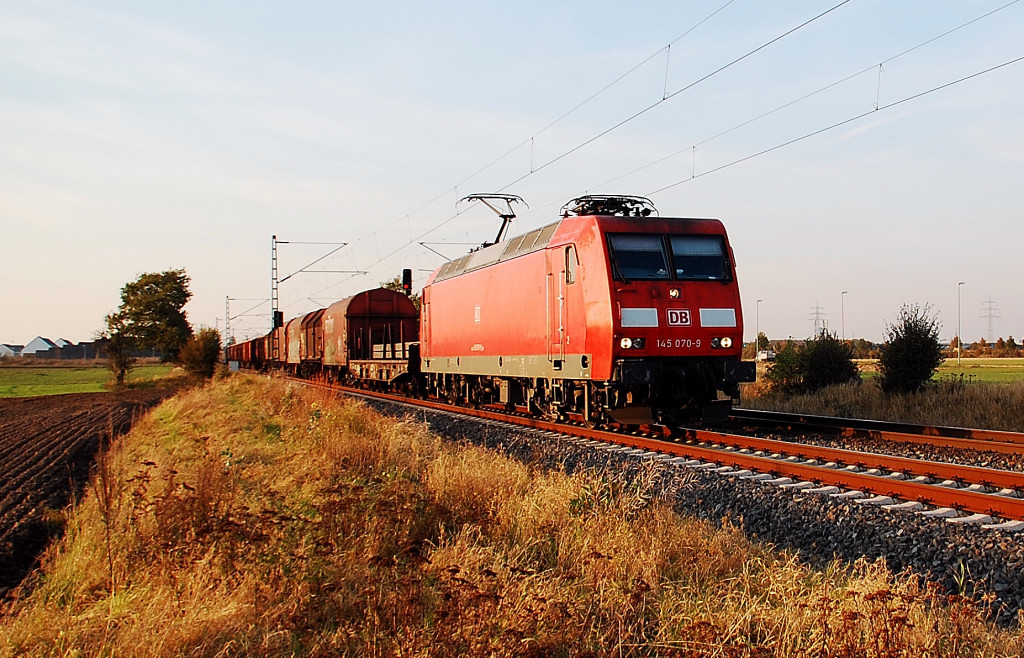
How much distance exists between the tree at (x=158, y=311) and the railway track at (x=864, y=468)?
184ft

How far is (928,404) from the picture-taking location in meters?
16.7

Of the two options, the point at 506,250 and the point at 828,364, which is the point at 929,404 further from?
the point at 506,250

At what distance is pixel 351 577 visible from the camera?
17.9ft

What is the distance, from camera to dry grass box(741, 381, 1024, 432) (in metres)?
14.9

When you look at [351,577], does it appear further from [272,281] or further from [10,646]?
[272,281]

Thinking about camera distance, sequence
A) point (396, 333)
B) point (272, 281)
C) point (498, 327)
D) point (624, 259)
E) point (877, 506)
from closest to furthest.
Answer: point (877, 506)
point (624, 259)
point (498, 327)
point (396, 333)
point (272, 281)

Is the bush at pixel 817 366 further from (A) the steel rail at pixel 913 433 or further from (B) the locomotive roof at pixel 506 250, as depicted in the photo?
(B) the locomotive roof at pixel 506 250

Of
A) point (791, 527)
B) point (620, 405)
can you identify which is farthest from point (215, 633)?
point (620, 405)

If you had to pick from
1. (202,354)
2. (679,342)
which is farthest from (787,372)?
(202,354)

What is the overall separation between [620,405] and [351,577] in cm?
809

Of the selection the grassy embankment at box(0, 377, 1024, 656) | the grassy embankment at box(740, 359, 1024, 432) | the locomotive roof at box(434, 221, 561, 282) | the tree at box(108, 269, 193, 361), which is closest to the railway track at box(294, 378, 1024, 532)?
the grassy embankment at box(0, 377, 1024, 656)

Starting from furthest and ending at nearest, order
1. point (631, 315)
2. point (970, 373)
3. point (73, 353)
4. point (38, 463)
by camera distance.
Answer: point (73, 353), point (970, 373), point (38, 463), point (631, 315)

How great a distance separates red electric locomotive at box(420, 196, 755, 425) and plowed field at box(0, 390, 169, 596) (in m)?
6.98

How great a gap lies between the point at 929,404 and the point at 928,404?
20 mm
